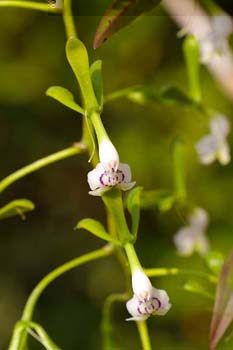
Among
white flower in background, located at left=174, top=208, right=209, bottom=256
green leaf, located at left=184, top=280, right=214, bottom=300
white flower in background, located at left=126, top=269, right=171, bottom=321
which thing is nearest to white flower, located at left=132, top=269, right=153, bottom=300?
white flower in background, located at left=126, top=269, right=171, bottom=321

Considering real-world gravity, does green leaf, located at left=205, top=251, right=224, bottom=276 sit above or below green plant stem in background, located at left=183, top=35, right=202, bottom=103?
below

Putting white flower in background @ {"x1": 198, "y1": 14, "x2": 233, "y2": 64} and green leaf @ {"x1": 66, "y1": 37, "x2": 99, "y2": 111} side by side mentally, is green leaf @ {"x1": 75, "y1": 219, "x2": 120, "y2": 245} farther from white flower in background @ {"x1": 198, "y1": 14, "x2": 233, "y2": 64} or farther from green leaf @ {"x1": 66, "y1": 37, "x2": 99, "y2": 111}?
white flower in background @ {"x1": 198, "y1": 14, "x2": 233, "y2": 64}

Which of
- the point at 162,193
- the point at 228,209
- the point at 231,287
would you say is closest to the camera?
the point at 231,287

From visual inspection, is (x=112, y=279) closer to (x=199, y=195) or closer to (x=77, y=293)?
(x=77, y=293)

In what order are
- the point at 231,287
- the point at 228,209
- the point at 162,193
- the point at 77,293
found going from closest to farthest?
the point at 231,287 → the point at 162,193 → the point at 228,209 → the point at 77,293

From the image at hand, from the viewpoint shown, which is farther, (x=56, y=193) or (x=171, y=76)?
(x=56, y=193)

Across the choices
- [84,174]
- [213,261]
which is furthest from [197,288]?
[84,174]

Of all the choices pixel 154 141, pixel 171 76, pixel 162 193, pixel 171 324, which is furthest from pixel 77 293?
pixel 162 193

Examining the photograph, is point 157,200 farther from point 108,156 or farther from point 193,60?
point 108,156
